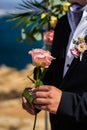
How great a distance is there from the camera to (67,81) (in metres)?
1.51

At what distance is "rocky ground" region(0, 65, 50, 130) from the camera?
4691 millimetres

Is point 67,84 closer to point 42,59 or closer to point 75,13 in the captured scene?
point 42,59

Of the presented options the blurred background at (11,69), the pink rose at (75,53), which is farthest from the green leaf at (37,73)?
the blurred background at (11,69)

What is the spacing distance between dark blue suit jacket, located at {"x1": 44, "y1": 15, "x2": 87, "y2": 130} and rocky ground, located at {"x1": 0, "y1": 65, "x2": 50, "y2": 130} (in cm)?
269

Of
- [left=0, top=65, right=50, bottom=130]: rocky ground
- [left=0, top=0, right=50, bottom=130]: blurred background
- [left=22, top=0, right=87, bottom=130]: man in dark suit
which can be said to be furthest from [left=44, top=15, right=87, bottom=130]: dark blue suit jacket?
[left=0, top=0, right=50, bottom=130]: blurred background

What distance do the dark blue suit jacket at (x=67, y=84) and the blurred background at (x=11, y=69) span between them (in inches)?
124

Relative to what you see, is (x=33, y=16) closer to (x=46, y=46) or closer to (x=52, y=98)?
(x=46, y=46)

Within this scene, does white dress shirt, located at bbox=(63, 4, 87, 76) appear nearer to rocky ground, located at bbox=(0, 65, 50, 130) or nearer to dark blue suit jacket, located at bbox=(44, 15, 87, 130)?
dark blue suit jacket, located at bbox=(44, 15, 87, 130)

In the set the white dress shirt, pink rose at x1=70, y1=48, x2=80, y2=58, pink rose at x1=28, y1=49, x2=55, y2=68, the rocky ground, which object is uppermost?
the white dress shirt

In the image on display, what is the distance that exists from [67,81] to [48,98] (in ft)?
0.52

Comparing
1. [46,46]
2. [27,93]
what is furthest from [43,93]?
[46,46]

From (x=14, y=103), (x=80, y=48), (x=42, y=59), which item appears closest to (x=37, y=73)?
(x=42, y=59)

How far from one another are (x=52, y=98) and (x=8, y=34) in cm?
429

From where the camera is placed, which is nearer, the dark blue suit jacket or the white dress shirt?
the dark blue suit jacket
